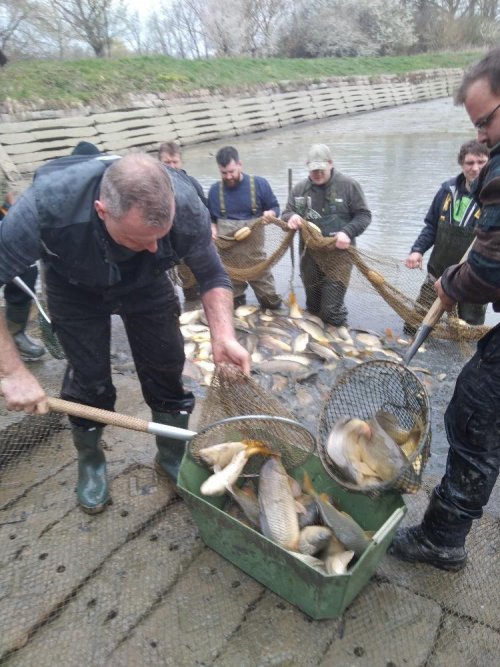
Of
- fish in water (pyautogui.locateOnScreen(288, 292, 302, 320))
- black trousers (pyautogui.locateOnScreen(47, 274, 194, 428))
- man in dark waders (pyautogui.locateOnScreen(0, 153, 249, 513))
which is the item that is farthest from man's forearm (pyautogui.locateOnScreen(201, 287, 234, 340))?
fish in water (pyautogui.locateOnScreen(288, 292, 302, 320))

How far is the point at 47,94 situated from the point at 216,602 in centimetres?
1634

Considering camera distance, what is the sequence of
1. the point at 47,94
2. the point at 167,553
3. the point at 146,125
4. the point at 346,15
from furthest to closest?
the point at 346,15
the point at 146,125
the point at 47,94
the point at 167,553

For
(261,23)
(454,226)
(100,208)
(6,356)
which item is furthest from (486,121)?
(261,23)

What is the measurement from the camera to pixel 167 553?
2.61 meters

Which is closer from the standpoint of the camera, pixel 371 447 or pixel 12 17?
pixel 371 447

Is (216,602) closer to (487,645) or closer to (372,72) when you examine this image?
(487,645)

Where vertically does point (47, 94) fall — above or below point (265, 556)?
above

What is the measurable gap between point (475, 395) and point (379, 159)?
46.3 feet

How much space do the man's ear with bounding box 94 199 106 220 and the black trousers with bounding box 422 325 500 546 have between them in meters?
1.82

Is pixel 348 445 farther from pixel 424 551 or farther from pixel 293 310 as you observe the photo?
pixel 293 310

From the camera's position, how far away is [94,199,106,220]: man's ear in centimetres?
218

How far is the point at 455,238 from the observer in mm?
4914

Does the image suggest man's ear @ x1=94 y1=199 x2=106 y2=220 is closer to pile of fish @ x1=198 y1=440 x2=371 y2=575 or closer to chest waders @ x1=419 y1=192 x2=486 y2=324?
pile of fish @ x1=198 y1=440 x2=371 y2=575

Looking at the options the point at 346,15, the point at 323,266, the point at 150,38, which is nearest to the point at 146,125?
the point at 323,266
